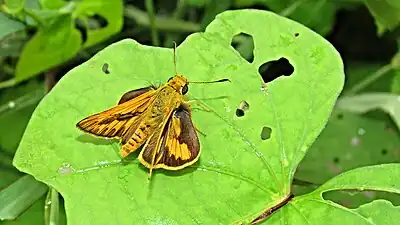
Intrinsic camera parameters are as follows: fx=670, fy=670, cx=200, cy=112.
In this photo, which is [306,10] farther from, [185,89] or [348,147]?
[185,89]

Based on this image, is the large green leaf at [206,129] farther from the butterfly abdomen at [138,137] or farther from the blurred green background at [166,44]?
the blurred green background at [166,44]

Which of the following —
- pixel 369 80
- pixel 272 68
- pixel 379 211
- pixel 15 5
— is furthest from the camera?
pixel 369 80

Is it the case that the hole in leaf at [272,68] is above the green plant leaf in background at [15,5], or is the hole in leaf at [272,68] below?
below

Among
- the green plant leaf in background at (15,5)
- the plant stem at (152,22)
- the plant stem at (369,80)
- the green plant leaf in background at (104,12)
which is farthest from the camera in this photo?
the plant stem at (369,80)

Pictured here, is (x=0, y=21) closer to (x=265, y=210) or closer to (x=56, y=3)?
(x=56, y=3)

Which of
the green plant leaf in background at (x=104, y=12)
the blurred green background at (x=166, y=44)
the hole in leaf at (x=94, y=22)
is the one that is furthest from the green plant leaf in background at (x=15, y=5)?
the hole in leaf at (x=94, y=22)

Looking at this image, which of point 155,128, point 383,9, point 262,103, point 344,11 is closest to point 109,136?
point 155,128

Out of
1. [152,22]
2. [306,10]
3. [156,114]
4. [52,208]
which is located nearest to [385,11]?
[306,10]
